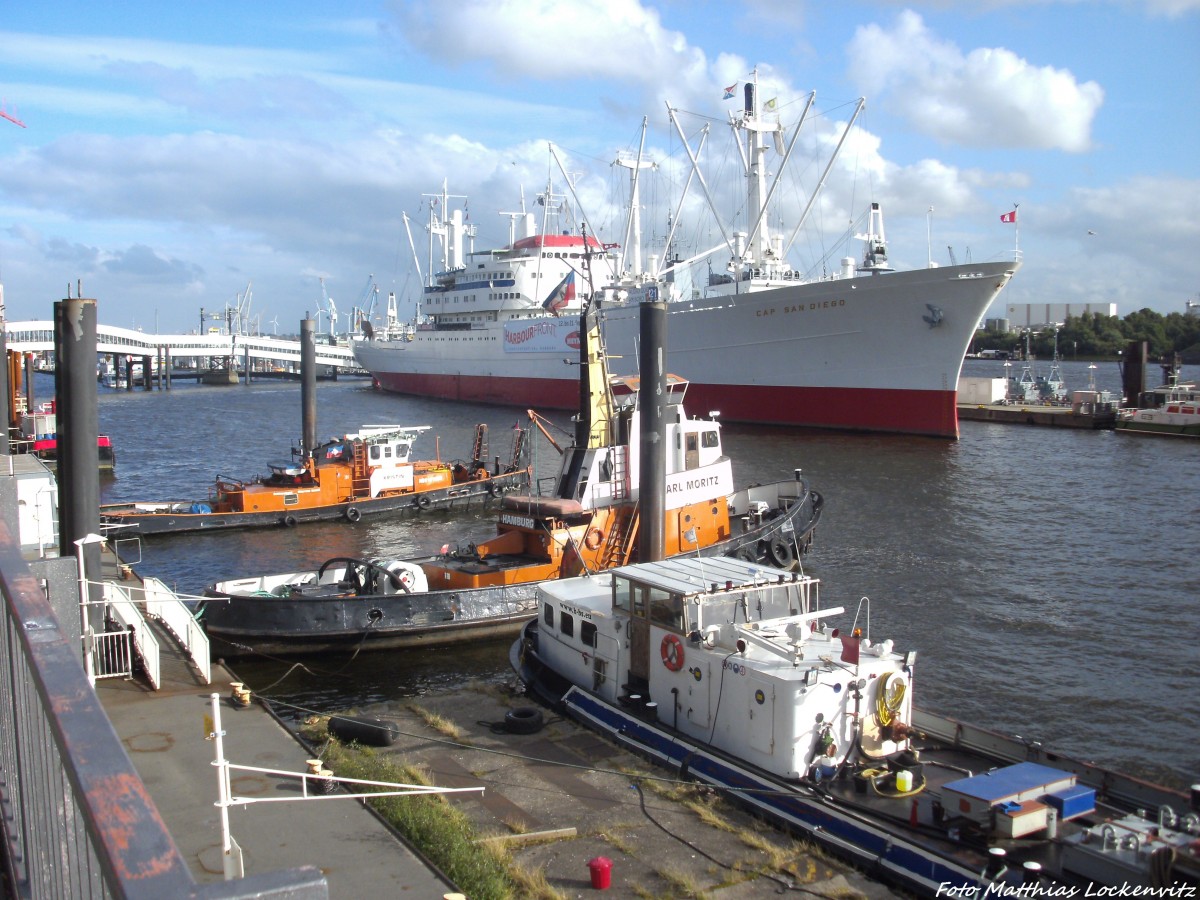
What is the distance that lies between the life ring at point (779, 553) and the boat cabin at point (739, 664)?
845 cm

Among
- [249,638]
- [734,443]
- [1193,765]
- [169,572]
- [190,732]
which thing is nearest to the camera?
[190,732]

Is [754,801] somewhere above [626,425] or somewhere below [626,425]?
below

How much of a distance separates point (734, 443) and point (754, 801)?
120ft

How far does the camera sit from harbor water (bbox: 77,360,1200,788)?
613 inches

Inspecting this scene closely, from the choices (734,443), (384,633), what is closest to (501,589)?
(384,633)

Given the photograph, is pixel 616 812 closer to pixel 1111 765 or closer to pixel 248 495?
pixel 1111 765

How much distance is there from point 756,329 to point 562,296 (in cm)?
2229

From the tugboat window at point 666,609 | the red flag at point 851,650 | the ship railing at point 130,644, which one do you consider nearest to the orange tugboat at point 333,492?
the ship railing at point 130,644

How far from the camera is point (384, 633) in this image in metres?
16.8

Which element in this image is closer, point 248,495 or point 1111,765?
point 1111,765

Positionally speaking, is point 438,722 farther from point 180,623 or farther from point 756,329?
point 756,329

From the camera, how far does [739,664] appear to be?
1030 centimetres

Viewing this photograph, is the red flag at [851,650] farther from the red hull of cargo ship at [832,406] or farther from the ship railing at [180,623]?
the red hull of cargo ship at [832,406]

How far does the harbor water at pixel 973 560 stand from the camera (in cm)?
1556
